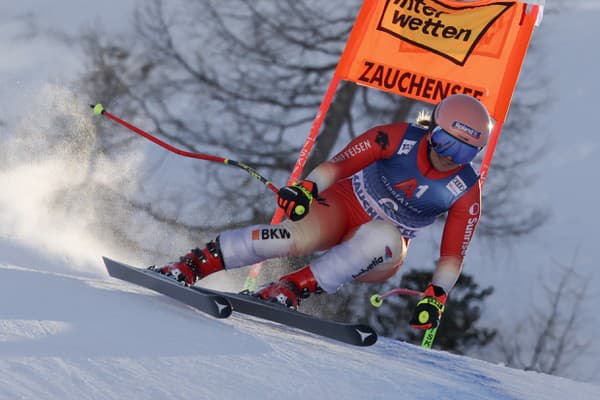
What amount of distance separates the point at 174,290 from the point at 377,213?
100 cm

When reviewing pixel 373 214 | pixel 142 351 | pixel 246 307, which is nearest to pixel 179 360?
pixel 142 351

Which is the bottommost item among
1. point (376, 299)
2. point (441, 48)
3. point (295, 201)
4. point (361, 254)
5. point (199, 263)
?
point (199, 263)

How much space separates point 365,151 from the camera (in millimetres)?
3992

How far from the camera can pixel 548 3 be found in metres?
13.5

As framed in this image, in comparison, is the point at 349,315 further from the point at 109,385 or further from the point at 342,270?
the point at 109,385

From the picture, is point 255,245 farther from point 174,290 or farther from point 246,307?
point 174,290

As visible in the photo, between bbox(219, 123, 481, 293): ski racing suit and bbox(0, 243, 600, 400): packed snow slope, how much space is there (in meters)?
0.35

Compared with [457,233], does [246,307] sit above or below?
below

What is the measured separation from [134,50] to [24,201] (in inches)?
293

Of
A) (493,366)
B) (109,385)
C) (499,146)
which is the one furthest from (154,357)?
(499,146)

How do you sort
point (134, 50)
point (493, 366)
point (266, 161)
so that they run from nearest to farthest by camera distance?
point (493, 366) → point (266, 161) → point (134, 50)

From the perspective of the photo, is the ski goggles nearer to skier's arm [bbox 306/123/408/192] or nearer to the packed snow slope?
skier's arm [bbox 306/123/408/192]

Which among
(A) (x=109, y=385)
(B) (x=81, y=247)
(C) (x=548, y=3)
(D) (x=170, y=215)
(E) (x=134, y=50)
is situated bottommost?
(A) (x=109, y=385)

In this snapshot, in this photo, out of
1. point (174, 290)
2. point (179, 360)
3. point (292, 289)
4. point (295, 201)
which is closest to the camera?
point (179, 360)
